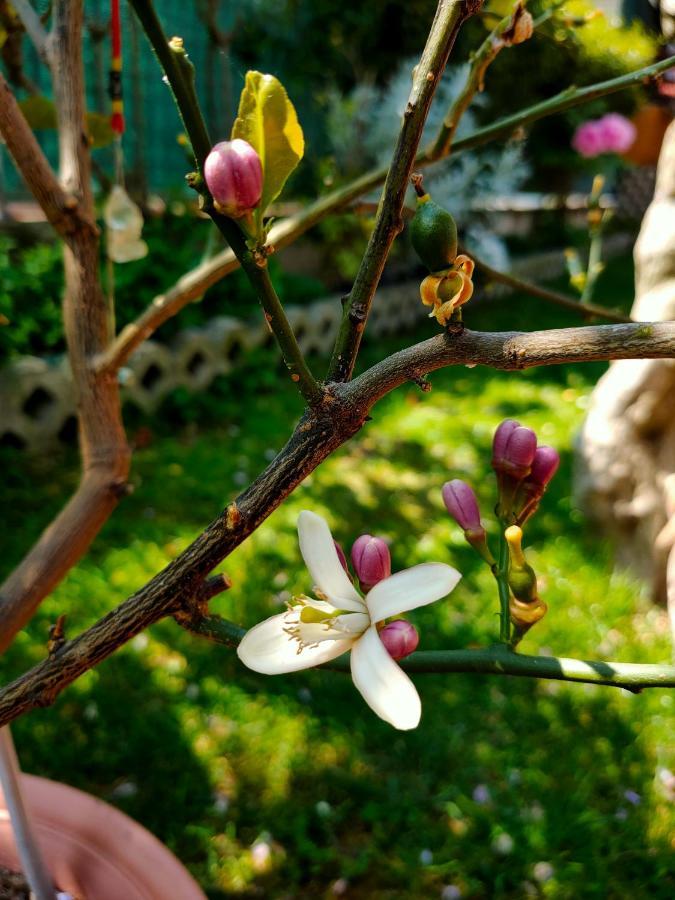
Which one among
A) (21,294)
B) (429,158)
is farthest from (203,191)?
(21,294)

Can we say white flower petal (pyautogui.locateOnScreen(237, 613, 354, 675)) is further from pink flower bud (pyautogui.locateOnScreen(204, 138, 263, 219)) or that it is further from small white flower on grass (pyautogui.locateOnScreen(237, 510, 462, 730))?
pink flower bud (pyautogui.locateOnScreen(204, 138, 263, 219))

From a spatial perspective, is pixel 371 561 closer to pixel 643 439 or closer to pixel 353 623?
pixel 353 623

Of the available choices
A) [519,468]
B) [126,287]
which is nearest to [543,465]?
[519,468]

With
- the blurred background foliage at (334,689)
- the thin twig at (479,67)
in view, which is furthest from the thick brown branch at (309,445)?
the blurred background foliage at (334,689)

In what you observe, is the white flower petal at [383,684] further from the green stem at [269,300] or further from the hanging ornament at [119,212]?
the hanging ornament at [119,212]

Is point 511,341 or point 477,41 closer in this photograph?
point 511,341

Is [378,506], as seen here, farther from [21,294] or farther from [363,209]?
[363,209]

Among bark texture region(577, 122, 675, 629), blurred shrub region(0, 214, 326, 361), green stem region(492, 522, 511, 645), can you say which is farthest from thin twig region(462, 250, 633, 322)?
blurred shrub region(0, 214, 326, 361)
